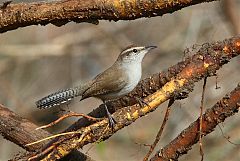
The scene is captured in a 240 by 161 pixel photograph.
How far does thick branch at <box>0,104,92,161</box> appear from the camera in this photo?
8.78 feet

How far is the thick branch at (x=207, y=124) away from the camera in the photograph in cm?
218

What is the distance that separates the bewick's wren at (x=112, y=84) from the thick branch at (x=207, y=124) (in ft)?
2.38

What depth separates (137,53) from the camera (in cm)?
348

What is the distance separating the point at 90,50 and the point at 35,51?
2.58ft

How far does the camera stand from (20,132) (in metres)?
2.74

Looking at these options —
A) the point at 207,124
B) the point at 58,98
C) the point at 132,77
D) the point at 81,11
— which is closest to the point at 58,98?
the point at 58,98

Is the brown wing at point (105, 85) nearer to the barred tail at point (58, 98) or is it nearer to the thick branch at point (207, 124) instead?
the barred tail at point (58, 98)

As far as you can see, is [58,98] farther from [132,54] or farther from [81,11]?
[81,11]

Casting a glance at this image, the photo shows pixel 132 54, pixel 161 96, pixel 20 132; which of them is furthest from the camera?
pixel 132 54

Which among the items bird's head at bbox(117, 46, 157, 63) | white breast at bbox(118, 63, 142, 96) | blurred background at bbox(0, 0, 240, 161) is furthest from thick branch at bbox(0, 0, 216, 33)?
blurred background at bbox(0, 0, 240, 161)

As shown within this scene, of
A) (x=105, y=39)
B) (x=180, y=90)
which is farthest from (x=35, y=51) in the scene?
(x=180, y=90)

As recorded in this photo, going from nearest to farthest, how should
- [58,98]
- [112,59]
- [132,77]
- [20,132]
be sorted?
[20,132] → [58,98] → [132,77] → [112,59]

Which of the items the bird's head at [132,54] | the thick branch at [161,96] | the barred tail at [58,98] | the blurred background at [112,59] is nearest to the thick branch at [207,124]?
the thick branch at [161,96]

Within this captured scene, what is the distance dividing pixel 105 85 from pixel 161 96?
39.6 inches
